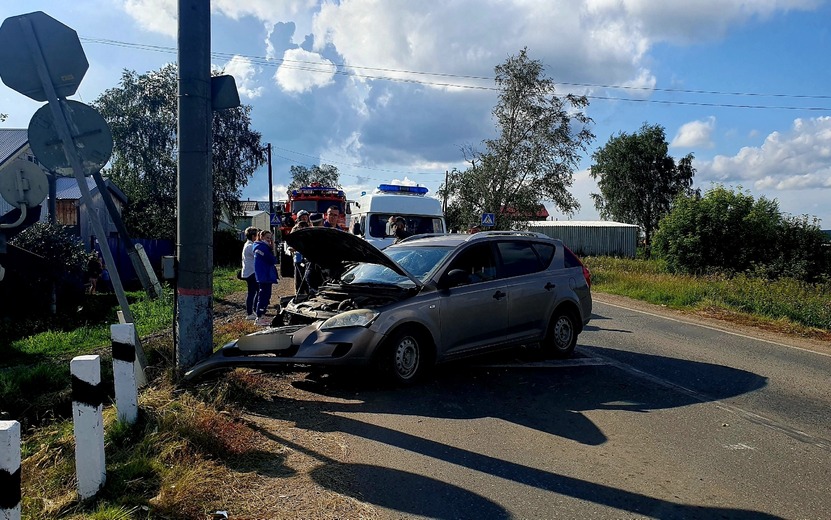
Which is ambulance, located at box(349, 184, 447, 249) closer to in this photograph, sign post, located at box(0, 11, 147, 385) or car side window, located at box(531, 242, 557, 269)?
car side window, located at box(531, 242, 557, 269)

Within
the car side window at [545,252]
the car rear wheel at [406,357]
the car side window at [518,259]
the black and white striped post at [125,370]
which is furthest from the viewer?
the car side window at [545,252]

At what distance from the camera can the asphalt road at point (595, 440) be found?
394cm

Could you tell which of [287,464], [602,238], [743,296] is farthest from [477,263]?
[602,238]

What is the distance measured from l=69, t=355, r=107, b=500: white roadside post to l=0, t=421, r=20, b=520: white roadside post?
0.93m

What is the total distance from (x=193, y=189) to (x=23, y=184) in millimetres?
1538

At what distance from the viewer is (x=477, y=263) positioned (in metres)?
7.60

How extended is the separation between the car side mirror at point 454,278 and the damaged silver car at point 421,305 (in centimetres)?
1

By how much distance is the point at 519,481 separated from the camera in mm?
4250

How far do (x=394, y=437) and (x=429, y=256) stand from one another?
113 inches

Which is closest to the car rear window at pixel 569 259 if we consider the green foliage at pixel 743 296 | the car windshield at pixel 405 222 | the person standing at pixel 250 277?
the person standing at pixel 250 277

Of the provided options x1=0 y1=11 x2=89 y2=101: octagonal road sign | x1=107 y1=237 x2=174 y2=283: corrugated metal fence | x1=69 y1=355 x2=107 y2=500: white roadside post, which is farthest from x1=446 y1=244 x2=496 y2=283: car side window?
x1=107 y1=237 x2=174 y2=283: corrugated metal fence

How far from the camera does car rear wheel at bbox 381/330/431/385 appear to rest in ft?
21.0

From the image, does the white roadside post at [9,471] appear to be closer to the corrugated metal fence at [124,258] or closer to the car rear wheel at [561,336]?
the car rear wheel at [561,336]

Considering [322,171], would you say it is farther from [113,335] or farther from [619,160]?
[113,335]
